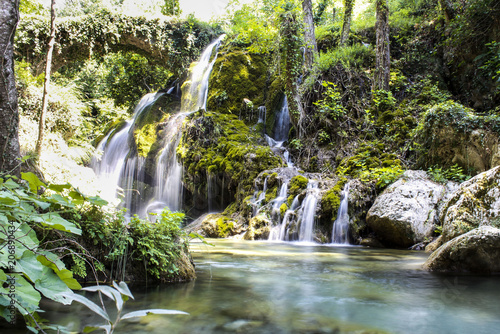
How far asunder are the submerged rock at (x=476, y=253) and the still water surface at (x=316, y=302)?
0.25 metres

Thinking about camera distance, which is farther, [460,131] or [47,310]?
[460,131]

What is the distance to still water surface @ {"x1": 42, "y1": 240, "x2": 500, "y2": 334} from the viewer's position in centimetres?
225

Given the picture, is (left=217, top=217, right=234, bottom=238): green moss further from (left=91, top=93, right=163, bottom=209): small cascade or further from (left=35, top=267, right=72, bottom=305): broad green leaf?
(left=35, top=267, right=72, bottom=305): broad green leaf

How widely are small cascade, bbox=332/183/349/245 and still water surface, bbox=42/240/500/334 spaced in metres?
3.06

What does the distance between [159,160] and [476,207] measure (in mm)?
12055

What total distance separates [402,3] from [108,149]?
1671 cm

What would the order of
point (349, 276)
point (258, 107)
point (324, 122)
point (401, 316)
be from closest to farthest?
1. point (401, 316)
2. point (349, 276)
3. point (324, 122)
4. point (258, 107)

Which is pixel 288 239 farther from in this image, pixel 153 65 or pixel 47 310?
pixel 153 65

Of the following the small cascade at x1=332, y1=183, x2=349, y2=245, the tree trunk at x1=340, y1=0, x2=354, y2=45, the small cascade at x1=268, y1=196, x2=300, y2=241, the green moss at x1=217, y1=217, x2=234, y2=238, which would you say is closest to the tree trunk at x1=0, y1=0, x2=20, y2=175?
the small cascade at x1=268, y1=196, x2=300, y2=241

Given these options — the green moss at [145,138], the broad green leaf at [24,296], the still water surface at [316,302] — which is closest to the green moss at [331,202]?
the still water surface at [316,302]

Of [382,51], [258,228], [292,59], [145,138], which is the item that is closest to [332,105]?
[292,59]

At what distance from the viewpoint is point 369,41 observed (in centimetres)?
1555

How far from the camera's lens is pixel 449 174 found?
751cm

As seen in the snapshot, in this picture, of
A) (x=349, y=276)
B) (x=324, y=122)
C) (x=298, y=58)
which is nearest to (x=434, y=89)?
(x=324, y=122)
